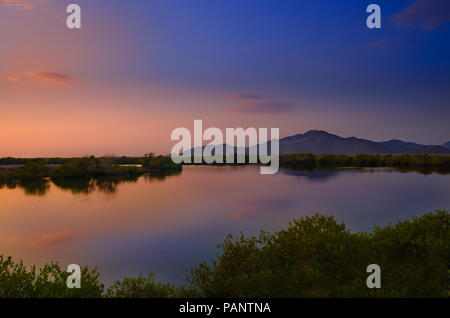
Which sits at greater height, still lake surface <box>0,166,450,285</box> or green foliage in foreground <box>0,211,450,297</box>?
green foliage in foreground <box>0,211,450,297</box>

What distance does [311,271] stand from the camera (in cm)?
718

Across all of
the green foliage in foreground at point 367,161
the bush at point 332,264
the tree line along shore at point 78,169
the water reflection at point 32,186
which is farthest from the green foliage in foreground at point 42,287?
the green foliage in foreground at point 367,161

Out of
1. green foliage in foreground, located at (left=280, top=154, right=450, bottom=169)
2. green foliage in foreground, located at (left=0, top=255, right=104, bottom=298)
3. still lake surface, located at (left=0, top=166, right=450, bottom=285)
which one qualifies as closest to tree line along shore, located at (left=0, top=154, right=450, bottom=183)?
green foliage in foreground, located at (left=280, top=154, right=450, bottom=169)

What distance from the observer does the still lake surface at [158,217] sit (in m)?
18.5

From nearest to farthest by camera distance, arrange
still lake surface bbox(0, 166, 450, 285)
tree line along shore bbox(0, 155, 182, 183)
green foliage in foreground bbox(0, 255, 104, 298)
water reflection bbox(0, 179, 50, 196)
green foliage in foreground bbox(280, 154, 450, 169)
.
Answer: green foliage in foreground bbox(0, 255, 104, 298) < still lake surface bbox(0, 166, 450, 285) < water reflection bbox(0, 179, 50, 196) < tree line along shore bbox(0, 155, 182, 183) < green foliage in foreground bbox(280, 154, 450, 169)

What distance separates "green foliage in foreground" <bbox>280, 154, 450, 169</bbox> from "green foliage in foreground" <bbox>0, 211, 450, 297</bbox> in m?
101

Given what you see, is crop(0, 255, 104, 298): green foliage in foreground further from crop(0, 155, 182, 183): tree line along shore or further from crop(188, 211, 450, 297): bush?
crop(0, 155, 182, 183): tree line along shore

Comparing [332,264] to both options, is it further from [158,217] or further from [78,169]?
[78,169]

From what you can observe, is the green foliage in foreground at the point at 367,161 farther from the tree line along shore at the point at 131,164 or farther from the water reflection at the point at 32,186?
the water reflection at the point at 32,186

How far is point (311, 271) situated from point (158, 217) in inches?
973

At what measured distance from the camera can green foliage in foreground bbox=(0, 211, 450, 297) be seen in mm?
6949

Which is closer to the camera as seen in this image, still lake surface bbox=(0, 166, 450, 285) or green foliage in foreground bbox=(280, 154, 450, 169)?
still lake surface bbox=(0, 166, 450, 285)

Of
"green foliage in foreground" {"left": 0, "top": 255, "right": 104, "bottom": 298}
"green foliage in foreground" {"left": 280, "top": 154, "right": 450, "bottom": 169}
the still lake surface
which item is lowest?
the still lake surface
